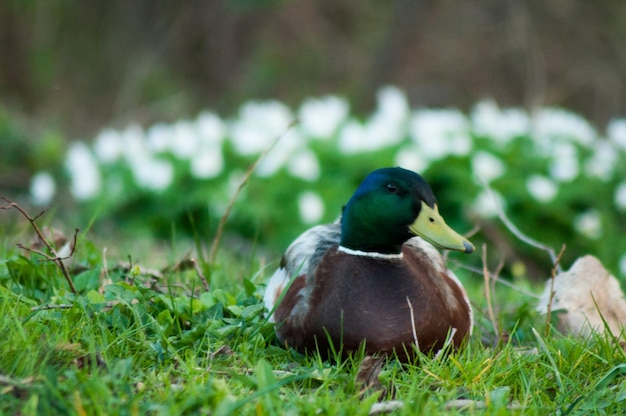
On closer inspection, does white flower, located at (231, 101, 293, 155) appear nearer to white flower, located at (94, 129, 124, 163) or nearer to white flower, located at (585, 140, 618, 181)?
white flower, located at (94, 129, 124, 163)

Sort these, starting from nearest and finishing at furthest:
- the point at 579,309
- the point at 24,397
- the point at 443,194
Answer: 1. the point at 24,397
2. the point at 579,309
3. the point at 443,194

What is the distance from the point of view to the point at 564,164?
6.88m

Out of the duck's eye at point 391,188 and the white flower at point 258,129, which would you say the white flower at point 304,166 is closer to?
the white flower at point 258,129

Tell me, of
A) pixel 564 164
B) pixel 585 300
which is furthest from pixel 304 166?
pixel 585 300

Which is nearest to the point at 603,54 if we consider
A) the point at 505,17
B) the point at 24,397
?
the point at 505,17

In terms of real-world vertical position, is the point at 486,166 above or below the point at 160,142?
below

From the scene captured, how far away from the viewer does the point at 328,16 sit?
12.8 m

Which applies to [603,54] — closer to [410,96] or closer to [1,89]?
[410,96]

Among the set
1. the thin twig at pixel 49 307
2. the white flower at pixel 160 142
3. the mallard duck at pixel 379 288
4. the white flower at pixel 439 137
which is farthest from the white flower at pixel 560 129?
the thin twig at pixel 49 307

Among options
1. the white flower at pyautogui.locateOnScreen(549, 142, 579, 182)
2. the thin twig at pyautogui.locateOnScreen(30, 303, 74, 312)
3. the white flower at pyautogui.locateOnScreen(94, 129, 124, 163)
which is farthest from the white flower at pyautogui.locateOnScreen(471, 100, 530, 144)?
the thin twig at pyautogui.locateOnScreen(30, 303, 74, 312)

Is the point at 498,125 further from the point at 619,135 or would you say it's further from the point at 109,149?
the point at 109,149

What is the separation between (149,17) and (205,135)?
612cm

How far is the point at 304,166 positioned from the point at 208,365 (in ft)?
13.0

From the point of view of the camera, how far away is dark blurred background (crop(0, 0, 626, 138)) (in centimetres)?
1180
